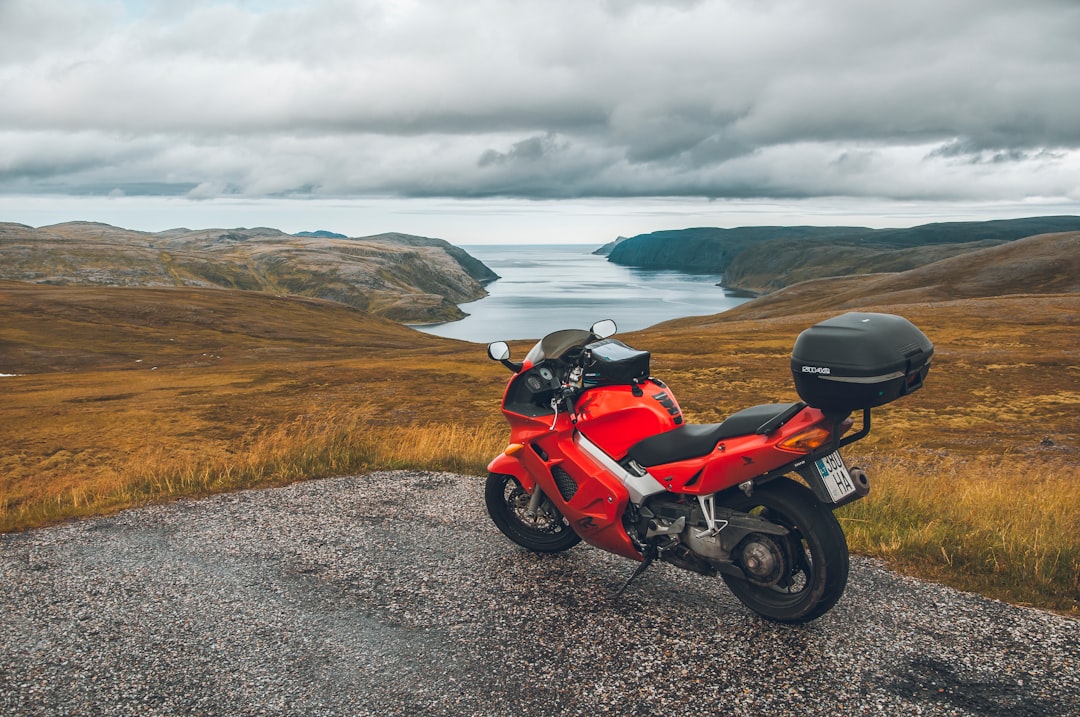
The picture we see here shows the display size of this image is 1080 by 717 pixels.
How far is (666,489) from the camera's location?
628 centimetres

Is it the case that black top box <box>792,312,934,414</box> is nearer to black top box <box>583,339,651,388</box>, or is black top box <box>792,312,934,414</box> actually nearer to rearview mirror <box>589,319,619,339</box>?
→ black top box <box>583,339,651,388</box>

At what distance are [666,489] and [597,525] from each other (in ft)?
2.72

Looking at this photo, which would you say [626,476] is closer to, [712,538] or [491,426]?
[712,538]

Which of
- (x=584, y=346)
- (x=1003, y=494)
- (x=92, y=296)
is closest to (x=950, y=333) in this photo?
(x=1003, y=494)

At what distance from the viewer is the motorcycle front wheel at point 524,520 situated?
298 inches

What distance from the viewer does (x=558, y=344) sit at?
711 cm

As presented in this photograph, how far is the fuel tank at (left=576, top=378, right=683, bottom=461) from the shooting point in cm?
648

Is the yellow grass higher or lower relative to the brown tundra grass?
higher

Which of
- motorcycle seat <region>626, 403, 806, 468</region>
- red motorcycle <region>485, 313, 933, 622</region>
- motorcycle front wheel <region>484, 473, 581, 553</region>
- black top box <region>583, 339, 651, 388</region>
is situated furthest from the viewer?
motorcycle front wheel <region>484, 473, 581, 553</region>

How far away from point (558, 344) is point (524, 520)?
2.04 metres

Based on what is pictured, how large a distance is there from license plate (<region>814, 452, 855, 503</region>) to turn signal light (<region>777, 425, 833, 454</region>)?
0.63 ft

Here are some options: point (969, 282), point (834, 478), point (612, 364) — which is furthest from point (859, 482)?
point (969, 282)

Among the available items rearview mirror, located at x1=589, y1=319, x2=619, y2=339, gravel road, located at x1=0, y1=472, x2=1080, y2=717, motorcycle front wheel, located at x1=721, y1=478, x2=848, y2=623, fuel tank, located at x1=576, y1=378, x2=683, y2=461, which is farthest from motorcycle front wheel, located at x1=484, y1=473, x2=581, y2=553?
motorcycle front wheel, located at x1=721, y1=478, x2=848, y2=623

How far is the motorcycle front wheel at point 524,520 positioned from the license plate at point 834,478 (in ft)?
9.21
